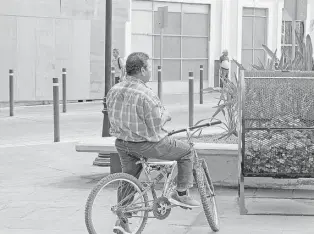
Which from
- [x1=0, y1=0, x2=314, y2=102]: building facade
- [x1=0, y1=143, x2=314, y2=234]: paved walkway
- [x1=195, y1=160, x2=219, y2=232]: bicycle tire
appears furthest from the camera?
[x1=0, y1=0, x2=314, y2=102]: building facade

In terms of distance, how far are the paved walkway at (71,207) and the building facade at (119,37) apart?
35.3 ft

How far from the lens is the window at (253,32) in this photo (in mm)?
35938

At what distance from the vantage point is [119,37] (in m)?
27.9

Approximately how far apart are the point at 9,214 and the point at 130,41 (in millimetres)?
22160

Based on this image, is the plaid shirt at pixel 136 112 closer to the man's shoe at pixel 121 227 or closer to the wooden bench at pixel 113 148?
the man's shoe at pixel 121 227

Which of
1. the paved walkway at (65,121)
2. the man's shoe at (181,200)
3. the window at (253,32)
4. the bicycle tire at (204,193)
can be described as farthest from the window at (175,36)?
the man's shoe at (181,200)

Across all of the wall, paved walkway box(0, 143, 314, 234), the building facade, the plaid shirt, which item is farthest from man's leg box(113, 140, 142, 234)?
the wall

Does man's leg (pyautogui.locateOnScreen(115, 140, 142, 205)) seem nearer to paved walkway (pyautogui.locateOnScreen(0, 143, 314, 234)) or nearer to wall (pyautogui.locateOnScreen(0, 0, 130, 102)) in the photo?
paved walkway (pyautogui.locateOnScreen(0, 143, 314, 234))

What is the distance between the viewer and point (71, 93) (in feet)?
85.1

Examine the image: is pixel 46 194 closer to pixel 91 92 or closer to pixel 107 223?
pixel 107 223

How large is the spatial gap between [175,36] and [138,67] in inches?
1015

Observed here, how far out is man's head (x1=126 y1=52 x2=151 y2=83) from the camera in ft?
22.7

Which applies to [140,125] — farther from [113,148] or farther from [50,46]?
[50,46]

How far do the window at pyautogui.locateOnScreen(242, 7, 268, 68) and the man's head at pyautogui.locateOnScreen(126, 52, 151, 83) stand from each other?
29015mm
